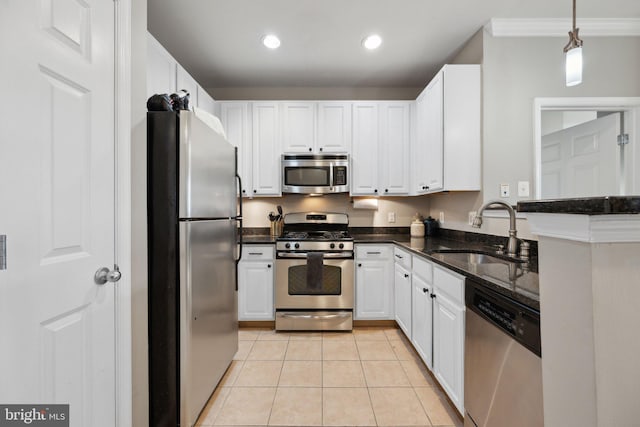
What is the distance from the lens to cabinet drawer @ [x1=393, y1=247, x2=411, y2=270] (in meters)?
2.57

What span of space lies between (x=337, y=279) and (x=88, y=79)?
2500 mm

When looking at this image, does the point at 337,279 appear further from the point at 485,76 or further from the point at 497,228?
the point at 485,76

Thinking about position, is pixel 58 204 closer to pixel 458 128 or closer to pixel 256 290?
pixel 256 290

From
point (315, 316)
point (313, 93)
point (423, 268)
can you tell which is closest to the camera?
point (423, 268)

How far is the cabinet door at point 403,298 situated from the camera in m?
2.55

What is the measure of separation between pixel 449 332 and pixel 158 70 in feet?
8.57

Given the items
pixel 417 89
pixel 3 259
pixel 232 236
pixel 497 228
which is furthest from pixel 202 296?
pixel 417 89

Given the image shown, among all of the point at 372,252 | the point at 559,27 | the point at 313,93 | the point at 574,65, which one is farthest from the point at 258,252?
the point at 559,27

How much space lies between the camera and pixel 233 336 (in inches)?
90.4

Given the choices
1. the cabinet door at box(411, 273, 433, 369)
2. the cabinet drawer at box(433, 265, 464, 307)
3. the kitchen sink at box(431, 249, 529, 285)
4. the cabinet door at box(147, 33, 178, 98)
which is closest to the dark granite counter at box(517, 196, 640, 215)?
the kitchen sink at box(431, 249, 529, 285)

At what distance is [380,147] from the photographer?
133 inches

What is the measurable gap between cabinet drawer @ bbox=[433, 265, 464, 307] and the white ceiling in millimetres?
1956

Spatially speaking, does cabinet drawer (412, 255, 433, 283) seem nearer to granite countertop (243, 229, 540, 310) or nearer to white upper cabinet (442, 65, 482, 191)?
granite countertop (243, 229, 540, 310)

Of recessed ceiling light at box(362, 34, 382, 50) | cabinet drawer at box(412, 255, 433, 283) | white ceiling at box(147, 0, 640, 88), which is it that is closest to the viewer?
cabinet drawer at box(412, 255, 433, 283)
